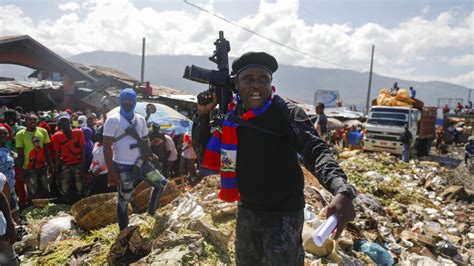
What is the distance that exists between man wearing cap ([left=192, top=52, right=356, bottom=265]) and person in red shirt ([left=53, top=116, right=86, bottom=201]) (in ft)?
17.3

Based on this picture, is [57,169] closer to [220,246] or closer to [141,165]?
[141,165]

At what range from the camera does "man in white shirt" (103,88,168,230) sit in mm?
4090

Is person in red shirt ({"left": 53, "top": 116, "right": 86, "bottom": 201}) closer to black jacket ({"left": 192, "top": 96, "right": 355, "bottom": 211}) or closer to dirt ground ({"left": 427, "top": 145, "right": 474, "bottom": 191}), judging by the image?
black jacket ({"left": 192, "top": 96, "right": 355, "bottom": 211})

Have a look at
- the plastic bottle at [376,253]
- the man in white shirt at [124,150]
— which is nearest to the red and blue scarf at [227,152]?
the man in white shirt at [124,150]

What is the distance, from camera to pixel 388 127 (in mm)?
15031

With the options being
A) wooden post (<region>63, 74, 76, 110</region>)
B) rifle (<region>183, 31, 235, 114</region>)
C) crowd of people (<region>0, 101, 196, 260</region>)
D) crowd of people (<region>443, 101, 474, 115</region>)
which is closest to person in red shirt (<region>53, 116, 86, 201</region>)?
crowd of people (<region>0, 101, 196, 260</region>)

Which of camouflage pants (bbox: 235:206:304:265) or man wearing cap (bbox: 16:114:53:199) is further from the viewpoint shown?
man wearing cap (bbox: 16:114:53:199)

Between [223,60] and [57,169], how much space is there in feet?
18.2

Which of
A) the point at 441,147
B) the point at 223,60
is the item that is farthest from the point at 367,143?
the point at 223,60

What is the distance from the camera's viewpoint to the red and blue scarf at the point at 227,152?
2252 mm

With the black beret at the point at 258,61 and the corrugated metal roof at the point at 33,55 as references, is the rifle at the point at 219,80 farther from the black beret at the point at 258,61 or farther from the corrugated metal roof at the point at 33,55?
the corrugated metal roof at the point at 33,55

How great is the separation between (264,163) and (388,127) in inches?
569

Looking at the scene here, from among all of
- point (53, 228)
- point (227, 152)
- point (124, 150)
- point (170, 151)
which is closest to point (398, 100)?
point (170, 151)

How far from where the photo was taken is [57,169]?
6805 mm
